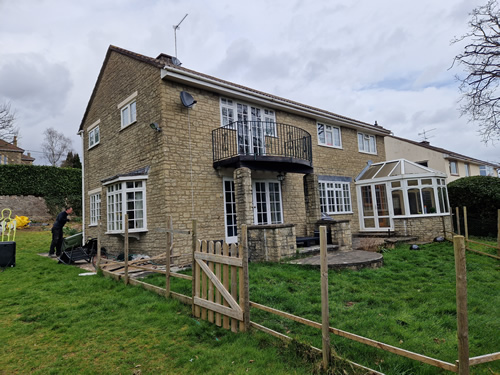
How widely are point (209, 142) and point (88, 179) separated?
7.49m

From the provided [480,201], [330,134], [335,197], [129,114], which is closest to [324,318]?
[129,114]

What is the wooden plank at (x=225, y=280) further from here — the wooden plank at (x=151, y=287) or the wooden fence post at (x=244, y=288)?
the wooden plank at (x=151, y=287)

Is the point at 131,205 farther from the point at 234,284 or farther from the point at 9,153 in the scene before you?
the point at 9,153

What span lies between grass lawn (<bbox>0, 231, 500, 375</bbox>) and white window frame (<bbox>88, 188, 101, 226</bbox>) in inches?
238

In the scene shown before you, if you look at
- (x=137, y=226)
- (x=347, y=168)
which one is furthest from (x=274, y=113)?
(x=137, y=226)

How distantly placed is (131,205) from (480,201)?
53.4ft

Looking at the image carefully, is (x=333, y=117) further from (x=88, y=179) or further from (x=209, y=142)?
(x=88, y=179)

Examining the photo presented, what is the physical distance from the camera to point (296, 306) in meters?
4.99

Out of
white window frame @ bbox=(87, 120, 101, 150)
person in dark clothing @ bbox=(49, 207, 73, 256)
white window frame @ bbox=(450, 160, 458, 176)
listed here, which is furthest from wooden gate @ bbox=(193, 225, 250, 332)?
white window frame @ bbox=(450, 160, 458, 176)

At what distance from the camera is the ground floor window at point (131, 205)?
393 inches

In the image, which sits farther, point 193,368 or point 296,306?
point 296,306

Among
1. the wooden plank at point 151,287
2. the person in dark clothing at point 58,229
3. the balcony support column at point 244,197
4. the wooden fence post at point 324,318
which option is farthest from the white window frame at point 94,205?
the wooden fence post at point 324,318

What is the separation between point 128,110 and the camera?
1162 cm

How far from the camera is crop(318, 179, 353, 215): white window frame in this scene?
1423 cm
